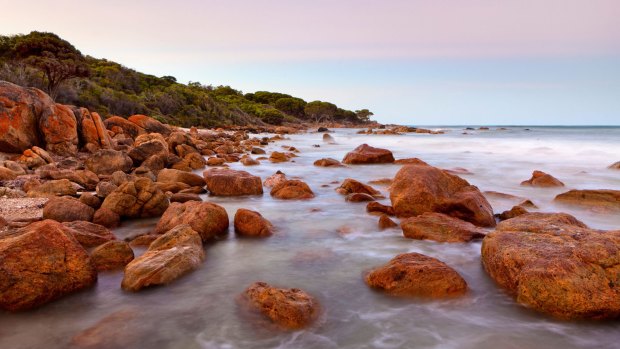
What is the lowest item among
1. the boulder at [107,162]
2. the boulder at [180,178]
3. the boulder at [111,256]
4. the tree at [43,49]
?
the boulder at [111,256]

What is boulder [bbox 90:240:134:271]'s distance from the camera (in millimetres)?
4684

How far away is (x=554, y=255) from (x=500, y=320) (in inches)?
34.5

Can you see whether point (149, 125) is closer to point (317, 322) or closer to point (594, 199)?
point (594, 199)

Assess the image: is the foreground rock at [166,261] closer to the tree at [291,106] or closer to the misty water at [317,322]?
the misty water at [317,322]

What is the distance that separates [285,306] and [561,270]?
2620 millimetres

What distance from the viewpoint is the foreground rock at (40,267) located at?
12.3ft

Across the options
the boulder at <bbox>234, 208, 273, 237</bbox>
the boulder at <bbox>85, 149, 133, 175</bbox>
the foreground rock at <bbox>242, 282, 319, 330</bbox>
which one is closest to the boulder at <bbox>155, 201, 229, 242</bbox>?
the boulder at <bbox>234, 208, 273, 237</bbox>

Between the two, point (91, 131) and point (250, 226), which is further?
point (91, 131)

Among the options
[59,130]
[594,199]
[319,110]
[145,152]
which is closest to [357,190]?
[594,199]

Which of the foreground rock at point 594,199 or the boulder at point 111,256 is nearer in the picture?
the boulder at point 111,256

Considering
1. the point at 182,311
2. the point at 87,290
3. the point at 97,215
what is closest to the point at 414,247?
the point at 182,311

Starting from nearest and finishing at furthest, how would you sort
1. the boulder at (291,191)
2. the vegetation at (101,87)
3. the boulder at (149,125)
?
the boulder at (291,191)
the boulder at (149,125)
the vegetation at (101,87)

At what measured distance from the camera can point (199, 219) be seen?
5.85 meters

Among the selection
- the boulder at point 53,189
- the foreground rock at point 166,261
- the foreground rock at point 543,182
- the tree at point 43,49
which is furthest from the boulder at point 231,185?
the tree at point 43,49
